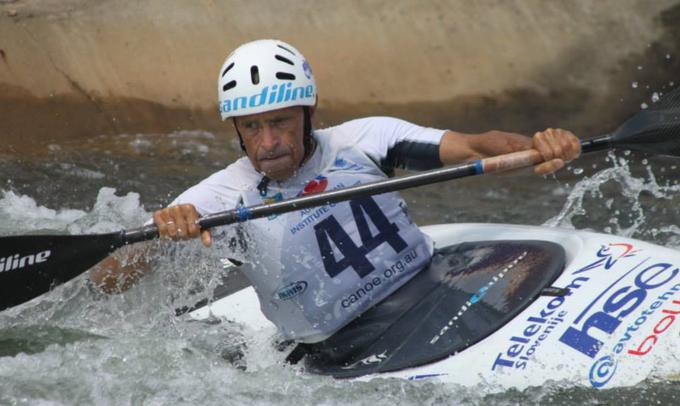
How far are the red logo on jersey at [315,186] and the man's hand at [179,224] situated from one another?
39 centimetres

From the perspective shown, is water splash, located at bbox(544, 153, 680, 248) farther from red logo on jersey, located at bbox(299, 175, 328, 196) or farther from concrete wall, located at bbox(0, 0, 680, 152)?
red logo on jersey, located at bbox(299, 175, 328, 196)

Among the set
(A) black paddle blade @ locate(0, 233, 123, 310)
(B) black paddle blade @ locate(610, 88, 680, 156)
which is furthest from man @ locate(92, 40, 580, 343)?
(B) black paddle blade @ locate(610, 88, 680, 156)

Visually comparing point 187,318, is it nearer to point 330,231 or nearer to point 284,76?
point 330,231

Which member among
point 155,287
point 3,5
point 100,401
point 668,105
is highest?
point 3,5

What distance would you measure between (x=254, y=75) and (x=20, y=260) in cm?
113

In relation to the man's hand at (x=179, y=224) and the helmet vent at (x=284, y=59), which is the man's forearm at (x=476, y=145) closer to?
the helmet vent at (x=284, y=59)

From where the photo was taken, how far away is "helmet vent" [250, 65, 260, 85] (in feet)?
12.6

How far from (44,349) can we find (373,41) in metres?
4.05

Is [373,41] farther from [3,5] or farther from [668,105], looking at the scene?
[668,105]

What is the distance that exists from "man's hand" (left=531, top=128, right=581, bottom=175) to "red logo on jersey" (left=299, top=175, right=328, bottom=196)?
0.76 metres

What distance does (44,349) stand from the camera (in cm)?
439

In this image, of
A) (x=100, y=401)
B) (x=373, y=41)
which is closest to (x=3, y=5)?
(x=373, y=41)

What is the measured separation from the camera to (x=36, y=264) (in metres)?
4.18

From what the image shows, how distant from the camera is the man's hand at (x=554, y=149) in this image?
3.63m
